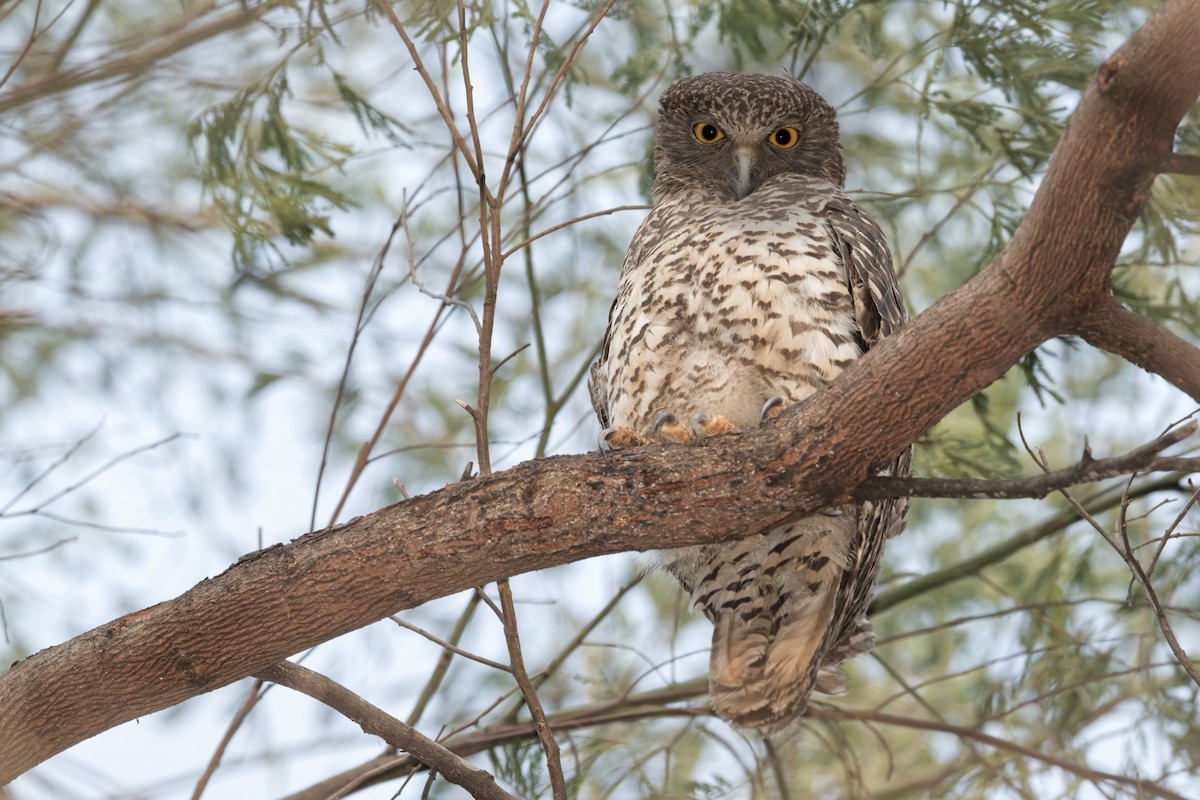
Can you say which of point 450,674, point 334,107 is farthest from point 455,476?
point 334,107

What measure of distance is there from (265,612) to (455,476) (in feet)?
10.0

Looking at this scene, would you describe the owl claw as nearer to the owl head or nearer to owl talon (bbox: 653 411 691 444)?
owl talon (bbox: 653 411 691 444)

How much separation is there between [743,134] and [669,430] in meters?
1.31

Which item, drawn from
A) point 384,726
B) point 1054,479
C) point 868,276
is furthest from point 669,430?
point 1054,479

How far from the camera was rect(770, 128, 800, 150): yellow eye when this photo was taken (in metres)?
4.29

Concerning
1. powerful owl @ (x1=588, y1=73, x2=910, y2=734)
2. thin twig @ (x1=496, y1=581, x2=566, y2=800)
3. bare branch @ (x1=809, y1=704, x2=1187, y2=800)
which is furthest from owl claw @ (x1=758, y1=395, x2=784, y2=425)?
bare branch @ (x1=809, y1=704, x2=1187, y2=800)

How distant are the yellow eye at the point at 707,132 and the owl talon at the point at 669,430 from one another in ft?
3.96

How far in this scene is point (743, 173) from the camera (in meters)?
4.15

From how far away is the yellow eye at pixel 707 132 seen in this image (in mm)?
4320

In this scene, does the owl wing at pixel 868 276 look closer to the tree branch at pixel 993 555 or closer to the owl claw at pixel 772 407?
the owl claw at pixel 772 407

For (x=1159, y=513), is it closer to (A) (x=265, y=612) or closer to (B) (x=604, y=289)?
(B) (x=604, y=289)

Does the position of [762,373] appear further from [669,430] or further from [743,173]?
[743,173]

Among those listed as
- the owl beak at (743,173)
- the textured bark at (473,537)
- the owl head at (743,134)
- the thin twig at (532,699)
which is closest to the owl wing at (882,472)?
the owl beak at (743,173)

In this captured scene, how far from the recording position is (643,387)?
3.67 metres
